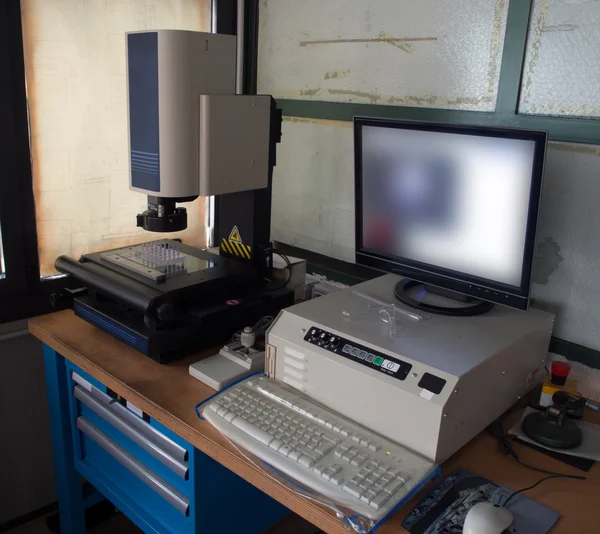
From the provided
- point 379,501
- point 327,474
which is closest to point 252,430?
point 327,474

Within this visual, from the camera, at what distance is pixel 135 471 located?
1.44 metres

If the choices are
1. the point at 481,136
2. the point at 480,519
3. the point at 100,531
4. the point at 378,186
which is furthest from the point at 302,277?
the point at 100,531

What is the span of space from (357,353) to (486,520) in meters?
0.39

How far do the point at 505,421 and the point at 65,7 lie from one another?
1744 mm

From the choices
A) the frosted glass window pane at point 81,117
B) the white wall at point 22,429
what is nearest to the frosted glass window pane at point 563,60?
the frosted glass window pane at point 81,117

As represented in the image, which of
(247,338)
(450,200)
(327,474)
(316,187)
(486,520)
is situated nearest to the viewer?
(486,520)

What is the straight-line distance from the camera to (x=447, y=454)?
1084 mm

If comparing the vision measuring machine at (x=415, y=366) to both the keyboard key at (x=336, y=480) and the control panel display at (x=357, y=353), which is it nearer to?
the control panel display at (x=357, y=353)

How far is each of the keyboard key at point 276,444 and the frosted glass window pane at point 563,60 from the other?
1.04 metres

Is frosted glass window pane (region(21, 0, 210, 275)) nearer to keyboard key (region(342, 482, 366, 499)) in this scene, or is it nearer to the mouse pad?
keyboard key (region(342, 482, 366, 499))

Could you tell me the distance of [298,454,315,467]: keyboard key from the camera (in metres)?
1.03

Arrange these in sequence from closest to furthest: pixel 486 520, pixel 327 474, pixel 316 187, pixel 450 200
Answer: pixel 486 520, pixel 327 474, pixel 450 200, pixel 316 187

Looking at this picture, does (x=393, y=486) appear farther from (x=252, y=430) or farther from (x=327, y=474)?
(x=252, y=430)

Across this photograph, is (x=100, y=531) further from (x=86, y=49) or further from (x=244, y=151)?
(x=86, y=49)
